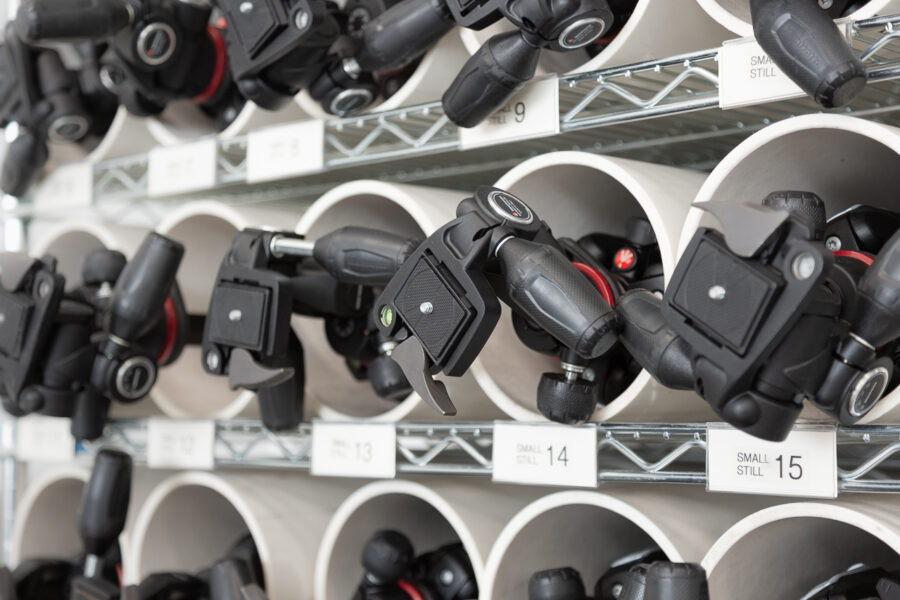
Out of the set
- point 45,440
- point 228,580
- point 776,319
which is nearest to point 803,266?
point 776,319

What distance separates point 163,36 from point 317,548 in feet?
2.44

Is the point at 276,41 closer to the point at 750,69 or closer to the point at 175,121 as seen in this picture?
the point at 175,121

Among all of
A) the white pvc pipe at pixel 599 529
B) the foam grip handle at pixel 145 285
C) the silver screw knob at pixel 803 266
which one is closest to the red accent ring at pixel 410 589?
the white pvc pipe at pixel 599 529

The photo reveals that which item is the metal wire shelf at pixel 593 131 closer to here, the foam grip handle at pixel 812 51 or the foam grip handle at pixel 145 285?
the foam grip handle at pixel 812 51

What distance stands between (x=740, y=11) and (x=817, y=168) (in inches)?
8.0

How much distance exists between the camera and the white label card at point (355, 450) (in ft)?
4.21

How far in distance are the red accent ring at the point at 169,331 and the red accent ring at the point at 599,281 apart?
66cm

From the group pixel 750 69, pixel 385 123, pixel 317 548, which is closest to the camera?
pixel 750 69

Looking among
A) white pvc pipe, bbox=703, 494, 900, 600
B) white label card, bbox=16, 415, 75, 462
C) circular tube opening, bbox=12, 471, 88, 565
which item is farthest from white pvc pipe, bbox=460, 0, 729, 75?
circular tube opening, bbox=12, 471, 88, 565

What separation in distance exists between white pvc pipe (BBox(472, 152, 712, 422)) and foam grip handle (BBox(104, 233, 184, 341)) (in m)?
0.41

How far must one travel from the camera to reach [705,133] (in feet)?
4.09

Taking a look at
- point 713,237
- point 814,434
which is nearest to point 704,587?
point 814,434

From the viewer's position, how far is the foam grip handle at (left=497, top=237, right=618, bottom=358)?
931 millimetres

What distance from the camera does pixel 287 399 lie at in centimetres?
133
